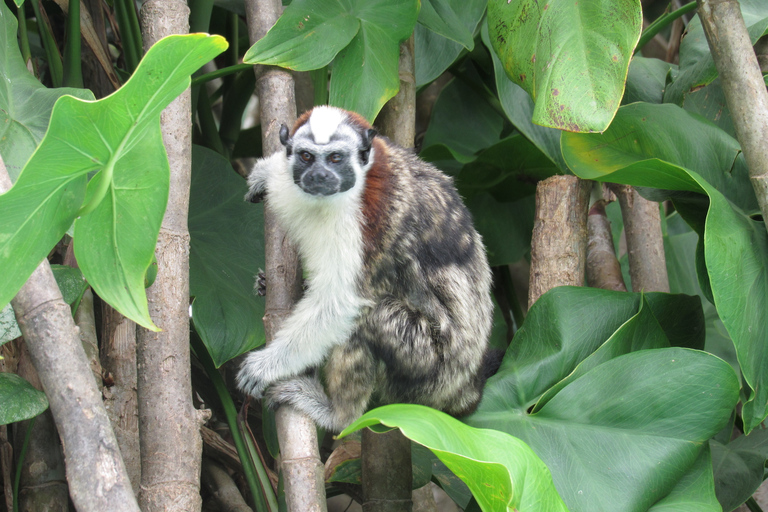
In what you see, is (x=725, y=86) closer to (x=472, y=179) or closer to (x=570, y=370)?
(x=570, y=370)

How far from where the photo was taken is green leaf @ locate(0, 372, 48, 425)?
64.9 inches

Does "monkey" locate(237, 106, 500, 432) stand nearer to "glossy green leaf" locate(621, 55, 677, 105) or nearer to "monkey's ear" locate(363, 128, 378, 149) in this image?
"monkey's ear" locate(363, 128, 378, 149)

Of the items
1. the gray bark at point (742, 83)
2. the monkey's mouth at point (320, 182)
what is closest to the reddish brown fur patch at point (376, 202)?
the monkey's mouth at point (320, 182)

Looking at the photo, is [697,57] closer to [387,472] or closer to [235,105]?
[387,472]

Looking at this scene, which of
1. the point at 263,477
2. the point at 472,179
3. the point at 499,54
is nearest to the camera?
the point at 499,54

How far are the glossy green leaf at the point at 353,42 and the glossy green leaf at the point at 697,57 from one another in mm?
1042

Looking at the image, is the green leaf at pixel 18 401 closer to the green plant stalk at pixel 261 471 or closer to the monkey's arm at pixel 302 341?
the monkey's arm at pixel 302 341

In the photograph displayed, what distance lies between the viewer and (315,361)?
7.13ft

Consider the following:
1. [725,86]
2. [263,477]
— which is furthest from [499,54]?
[263,477]

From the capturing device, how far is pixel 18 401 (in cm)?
168

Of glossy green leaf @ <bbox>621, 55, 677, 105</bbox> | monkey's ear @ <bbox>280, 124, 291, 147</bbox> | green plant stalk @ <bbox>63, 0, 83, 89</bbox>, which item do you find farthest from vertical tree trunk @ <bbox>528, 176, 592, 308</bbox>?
green plant stalk @ <bbox>63, 0, 83, 89</bbox>

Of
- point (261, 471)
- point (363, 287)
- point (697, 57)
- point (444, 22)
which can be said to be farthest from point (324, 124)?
point (697, 57)

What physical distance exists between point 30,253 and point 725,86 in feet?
6.26

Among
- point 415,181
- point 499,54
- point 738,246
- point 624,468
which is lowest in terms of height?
point 624,468
